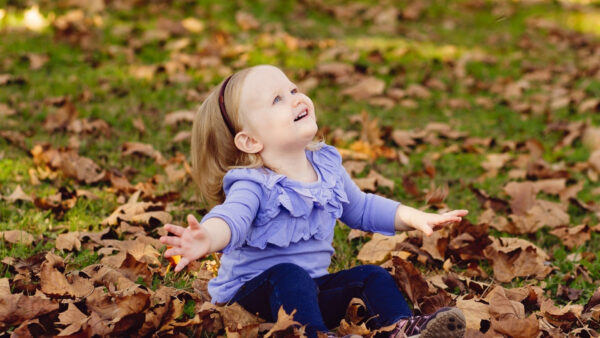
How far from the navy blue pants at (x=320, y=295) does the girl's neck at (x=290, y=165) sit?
13.8 inches

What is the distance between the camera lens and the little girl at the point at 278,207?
2422 mm

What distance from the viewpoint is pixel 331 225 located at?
264cm

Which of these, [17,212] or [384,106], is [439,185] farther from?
[17,212]

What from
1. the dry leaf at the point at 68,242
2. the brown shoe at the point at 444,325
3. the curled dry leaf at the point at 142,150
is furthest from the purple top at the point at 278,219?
the curled dry leaf at the point at 142,150

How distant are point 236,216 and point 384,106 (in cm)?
365

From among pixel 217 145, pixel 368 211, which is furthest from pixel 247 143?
pixel 368 211

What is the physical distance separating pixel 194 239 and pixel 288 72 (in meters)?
4.26

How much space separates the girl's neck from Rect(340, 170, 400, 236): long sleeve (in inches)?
8.6

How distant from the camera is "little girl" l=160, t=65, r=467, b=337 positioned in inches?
95.3

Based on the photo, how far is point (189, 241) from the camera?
6.70 ft

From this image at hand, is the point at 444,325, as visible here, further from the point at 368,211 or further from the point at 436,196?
the point at 436,196

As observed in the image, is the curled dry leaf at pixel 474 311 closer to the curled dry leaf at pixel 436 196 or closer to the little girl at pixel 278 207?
the little girl at pixel 278 207

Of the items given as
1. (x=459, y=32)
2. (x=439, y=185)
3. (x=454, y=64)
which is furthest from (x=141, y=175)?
(x=459, y=32)

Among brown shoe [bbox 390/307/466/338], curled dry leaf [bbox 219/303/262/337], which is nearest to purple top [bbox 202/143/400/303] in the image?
curled dry leaf [bbox 219/303/262/337]
